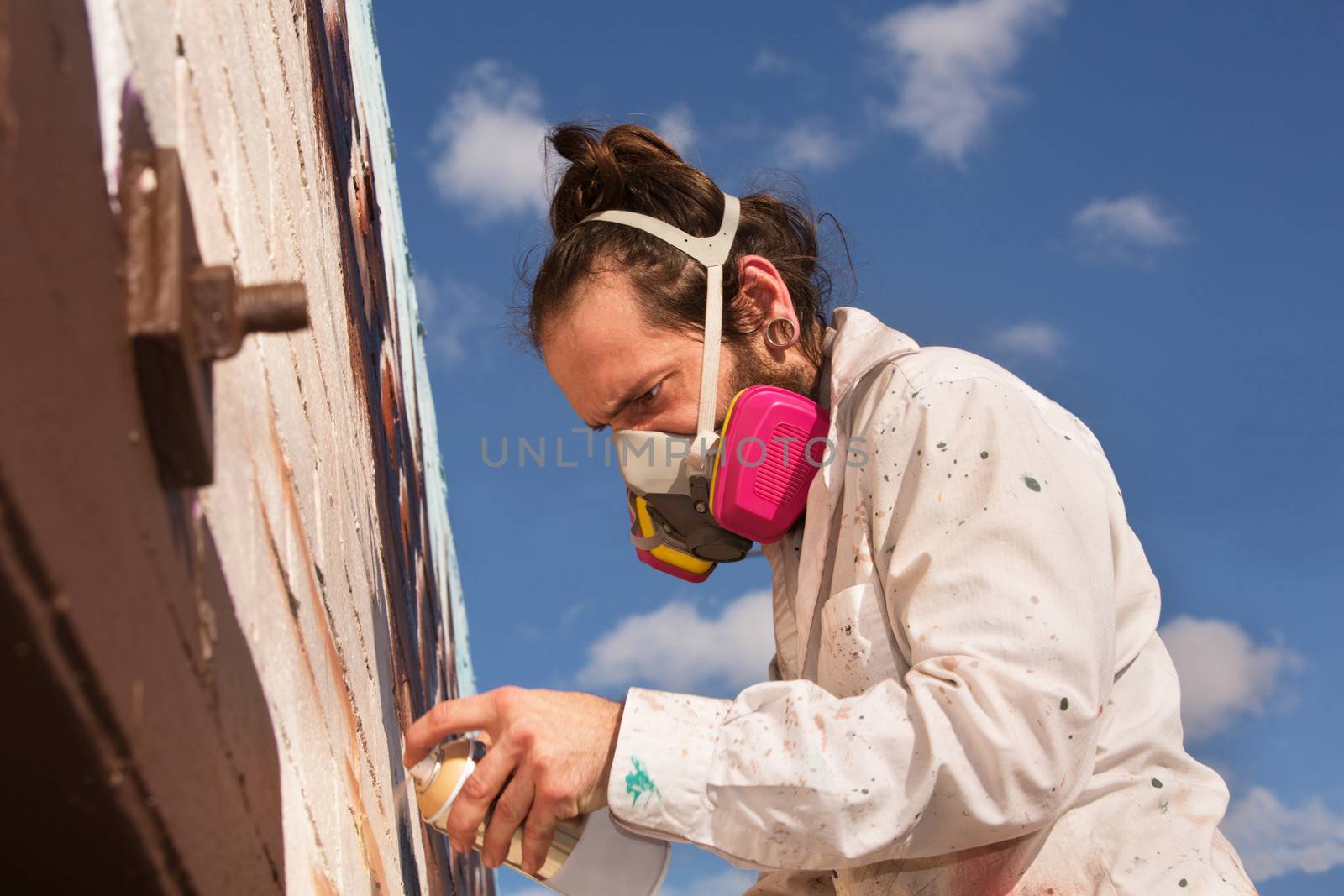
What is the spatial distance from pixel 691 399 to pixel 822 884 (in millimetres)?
878

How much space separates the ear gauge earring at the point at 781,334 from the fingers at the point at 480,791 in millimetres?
1066

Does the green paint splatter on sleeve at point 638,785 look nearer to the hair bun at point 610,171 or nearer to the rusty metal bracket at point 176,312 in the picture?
the rusty metal bracket at point 176,312

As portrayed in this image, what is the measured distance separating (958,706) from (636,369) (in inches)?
40.4

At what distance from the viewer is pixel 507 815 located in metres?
1.59

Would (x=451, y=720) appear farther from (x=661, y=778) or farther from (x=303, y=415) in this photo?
(x=303, y=415)

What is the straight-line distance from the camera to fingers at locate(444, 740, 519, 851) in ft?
5.18

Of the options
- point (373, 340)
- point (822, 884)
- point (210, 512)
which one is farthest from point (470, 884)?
point (210, 512)

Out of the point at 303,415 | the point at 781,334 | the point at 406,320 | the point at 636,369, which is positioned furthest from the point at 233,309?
the point at 406,320

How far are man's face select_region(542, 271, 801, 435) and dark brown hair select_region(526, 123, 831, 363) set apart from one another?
4 centimetres

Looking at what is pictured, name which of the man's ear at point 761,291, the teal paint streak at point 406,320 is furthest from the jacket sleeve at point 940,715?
the teal paint streak at point 406,320

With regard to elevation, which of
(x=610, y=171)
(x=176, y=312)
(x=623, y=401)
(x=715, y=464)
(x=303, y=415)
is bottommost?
(x=715, y=464)

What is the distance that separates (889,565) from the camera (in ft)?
5.40

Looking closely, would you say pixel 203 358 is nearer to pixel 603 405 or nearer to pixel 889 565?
pixel 889 565

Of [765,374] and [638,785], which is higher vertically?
[765,374]
